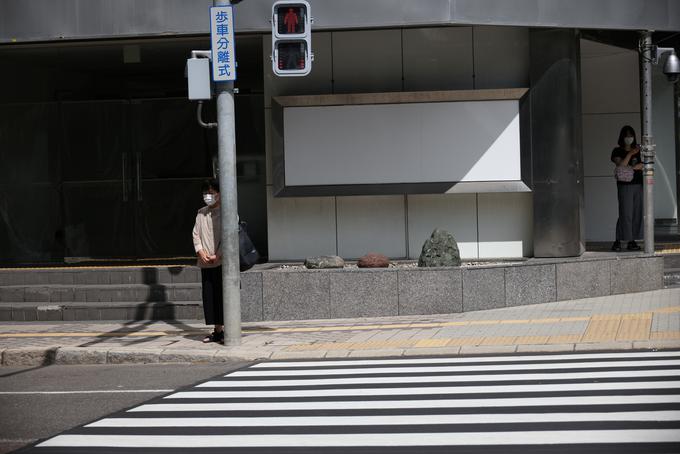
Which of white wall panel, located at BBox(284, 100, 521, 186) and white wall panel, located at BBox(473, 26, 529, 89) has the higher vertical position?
white wall panel, located at BBox(473, 26, 529, 89)

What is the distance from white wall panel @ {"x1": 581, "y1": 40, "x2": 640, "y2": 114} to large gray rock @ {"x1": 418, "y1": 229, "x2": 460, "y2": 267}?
26.3 feet

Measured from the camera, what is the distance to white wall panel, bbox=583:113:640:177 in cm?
2150

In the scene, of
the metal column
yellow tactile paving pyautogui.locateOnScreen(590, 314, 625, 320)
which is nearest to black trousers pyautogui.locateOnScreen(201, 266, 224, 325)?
yellow tactile paving pyautogui.locateOnScreen(590, 314, 625, 320)

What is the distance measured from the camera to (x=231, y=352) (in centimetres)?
1184

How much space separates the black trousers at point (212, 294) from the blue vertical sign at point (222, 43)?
2.44 meters

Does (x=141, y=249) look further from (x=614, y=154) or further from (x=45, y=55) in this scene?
(x=614, y=154)

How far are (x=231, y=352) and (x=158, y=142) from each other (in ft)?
32.5

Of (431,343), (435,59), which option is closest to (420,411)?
(431,343)

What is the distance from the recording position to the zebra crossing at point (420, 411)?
6.91 metres

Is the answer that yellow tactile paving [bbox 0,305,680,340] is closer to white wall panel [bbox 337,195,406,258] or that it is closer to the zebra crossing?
A: the zebra crossing

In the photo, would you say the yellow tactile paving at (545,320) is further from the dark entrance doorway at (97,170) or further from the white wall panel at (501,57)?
the dark entrance doorway at (97,170)

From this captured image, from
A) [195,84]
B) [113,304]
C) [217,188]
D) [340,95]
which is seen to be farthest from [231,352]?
[340,95]

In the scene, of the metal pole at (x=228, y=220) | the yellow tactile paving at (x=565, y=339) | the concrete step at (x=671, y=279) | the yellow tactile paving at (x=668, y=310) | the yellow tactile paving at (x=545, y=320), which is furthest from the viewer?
the concrete step at (x=671, y=279)

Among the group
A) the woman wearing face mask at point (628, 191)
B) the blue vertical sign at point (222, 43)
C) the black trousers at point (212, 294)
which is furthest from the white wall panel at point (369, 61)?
the black trousers at point (212, 294)
